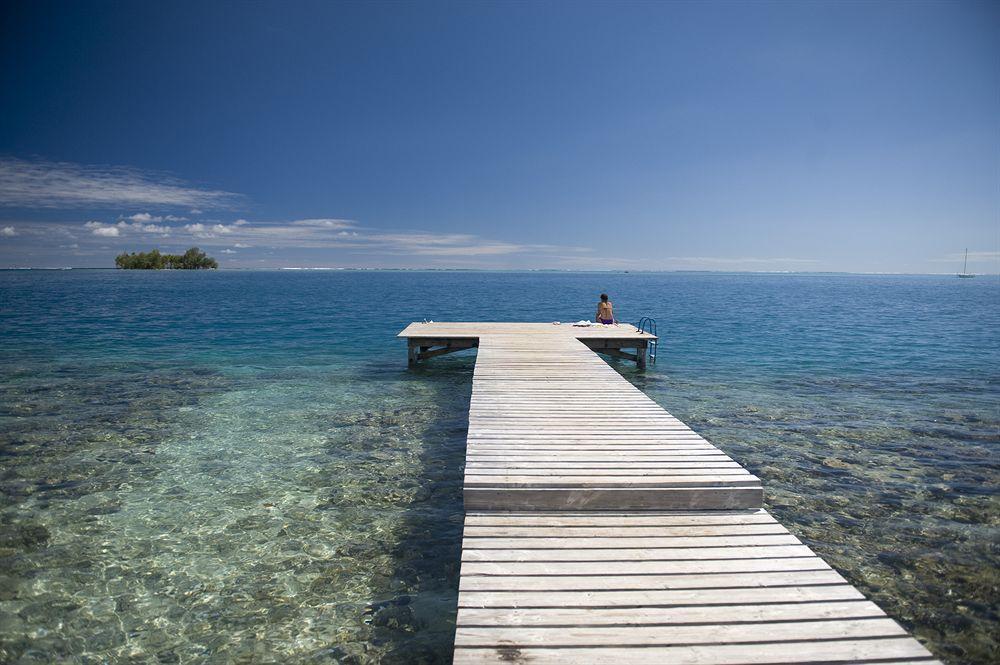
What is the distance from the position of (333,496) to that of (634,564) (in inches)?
202

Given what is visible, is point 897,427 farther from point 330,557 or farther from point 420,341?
point 420,341

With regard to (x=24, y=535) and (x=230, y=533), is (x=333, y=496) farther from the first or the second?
(x=24, y=535)

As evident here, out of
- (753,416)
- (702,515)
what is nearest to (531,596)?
(702,515)

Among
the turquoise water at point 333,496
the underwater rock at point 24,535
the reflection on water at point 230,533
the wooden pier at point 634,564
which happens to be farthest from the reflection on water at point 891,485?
the underwater rock at point 24,535

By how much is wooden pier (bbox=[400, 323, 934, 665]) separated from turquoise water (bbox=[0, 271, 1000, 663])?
133 centimetres

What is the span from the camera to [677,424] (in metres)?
7.48

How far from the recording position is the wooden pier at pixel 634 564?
3223mm

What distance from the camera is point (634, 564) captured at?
4.14 m

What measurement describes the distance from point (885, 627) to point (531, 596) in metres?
2.28

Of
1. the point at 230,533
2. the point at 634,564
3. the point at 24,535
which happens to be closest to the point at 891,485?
the point at 634,564

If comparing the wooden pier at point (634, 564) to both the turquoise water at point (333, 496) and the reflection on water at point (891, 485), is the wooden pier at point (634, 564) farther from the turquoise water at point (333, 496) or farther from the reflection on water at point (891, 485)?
the reflection on water at point (891, 485)

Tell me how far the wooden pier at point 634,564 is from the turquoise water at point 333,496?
1.33 metres

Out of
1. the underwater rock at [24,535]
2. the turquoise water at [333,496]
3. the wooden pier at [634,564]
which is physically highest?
the wooden pier at [634,564]

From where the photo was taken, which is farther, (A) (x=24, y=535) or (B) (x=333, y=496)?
(B) (x=333, y=496)
